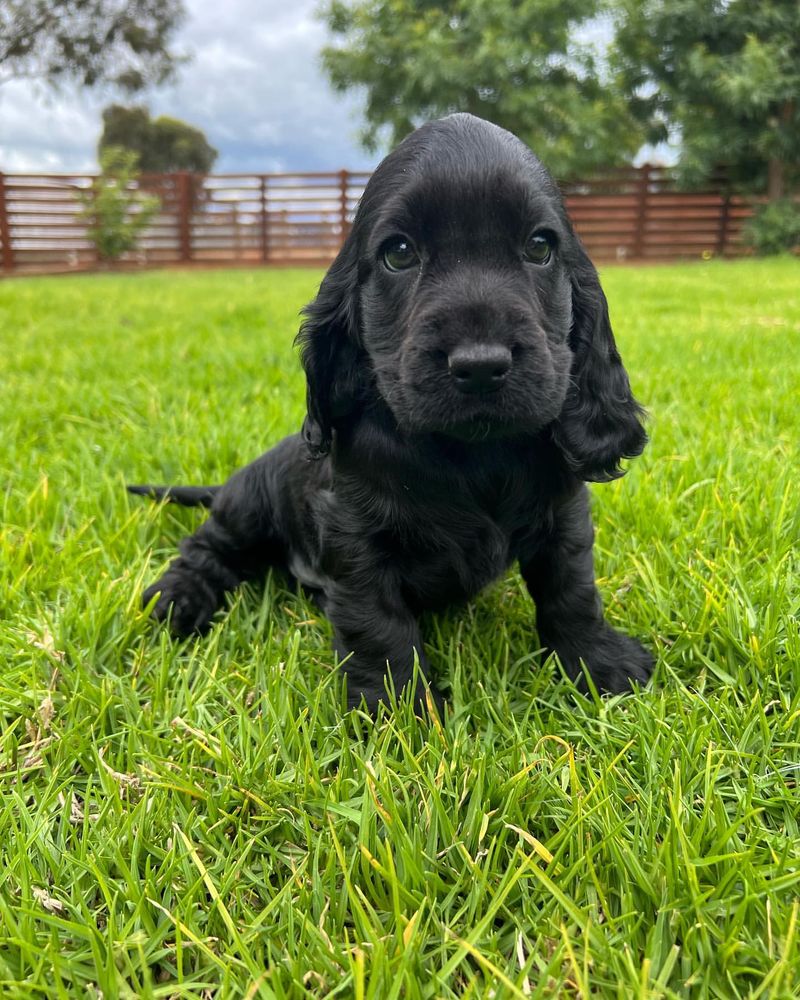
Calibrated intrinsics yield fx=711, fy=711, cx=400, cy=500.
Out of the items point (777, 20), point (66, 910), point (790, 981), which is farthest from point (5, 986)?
point (777, 20)

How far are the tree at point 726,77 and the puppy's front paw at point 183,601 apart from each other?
60.0 ft

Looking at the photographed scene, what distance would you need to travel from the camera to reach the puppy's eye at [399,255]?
143 cm

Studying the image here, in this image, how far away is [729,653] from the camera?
60.5 inches

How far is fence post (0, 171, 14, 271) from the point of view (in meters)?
17.2

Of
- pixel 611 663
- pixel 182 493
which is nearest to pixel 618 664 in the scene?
pixel 611 663

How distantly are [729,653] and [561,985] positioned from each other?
0.88 meters

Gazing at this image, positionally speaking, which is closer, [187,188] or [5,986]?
[5,986]

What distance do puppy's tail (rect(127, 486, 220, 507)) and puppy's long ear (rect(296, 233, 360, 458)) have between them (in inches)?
36.9

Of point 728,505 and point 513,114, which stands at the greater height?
point 513,114

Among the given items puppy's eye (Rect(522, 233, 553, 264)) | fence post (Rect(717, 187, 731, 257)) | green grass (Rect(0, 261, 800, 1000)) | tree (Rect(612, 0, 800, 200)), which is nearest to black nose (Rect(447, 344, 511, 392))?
puppy's eye (Rect(522, 233, 553, 264))

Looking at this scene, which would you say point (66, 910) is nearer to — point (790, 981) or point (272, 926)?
point (272, 926)

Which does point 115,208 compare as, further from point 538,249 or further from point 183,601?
point 538,249

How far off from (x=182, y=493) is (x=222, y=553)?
0.46 meters

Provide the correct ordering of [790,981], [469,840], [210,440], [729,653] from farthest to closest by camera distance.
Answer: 1. [210,440]
2. [729,653]
3. [469,840]
4. [790,981]
